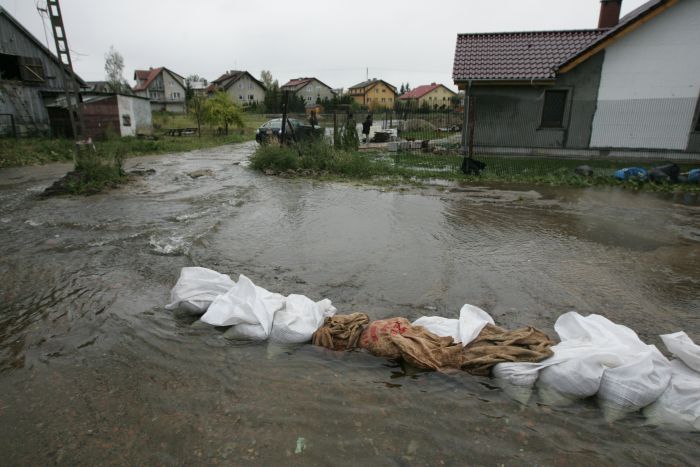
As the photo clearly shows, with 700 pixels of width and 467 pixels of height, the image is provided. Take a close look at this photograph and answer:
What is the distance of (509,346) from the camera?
9.14 feet

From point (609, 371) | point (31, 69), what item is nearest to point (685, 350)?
point (609, 371)

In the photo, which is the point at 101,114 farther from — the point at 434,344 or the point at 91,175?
the point at 434,344

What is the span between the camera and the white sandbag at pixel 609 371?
241cm

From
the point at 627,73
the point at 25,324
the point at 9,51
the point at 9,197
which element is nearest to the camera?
the point at 25,324

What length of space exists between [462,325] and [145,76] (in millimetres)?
81271

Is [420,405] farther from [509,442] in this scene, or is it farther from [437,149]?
[437,149]

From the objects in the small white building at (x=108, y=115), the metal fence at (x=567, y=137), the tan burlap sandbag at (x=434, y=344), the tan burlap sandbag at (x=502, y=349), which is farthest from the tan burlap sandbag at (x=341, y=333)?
the small white building at (x=108, y=115)

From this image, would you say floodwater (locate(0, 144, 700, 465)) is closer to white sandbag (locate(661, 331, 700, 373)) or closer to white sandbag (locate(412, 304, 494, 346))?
white sandbag (locate(412, 304, 494, 346))

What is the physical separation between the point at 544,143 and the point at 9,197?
47.5 feet

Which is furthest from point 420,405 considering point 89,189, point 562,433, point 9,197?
point 9,197

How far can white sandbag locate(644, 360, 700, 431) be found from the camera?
231cm

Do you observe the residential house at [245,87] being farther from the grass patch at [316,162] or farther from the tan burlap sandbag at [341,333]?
the tan burlap sandbag at [341,333]

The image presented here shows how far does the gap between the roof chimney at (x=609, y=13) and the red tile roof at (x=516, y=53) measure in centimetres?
192

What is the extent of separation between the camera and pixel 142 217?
687 centimetres
